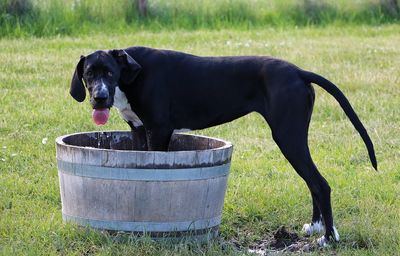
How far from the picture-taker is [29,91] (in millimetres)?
10531

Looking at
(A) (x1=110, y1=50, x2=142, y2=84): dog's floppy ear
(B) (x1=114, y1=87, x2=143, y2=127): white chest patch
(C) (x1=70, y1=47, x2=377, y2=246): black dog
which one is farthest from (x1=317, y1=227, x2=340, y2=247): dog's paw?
(A) (x1=110, y1=50, x2=142, y2=84): dog's floppy ear

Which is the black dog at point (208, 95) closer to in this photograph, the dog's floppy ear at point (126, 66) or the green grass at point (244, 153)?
the dog's floppy ear at point (126, 66)

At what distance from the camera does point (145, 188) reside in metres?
5.57

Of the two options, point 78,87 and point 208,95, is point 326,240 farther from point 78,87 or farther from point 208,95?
point 78,87

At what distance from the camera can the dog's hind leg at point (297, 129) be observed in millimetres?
5793

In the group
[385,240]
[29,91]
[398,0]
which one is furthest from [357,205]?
[398,0]

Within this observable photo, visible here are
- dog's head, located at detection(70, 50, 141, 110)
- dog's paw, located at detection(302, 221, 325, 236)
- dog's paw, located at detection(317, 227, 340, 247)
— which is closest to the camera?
dog's head, located at detection(70, 50, 141, 110)

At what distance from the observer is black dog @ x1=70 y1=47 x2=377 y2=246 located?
580 centimetres

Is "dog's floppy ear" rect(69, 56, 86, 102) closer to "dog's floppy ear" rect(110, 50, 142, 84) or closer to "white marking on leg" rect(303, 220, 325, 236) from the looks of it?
"dog's floppy ear" rect(110, 50, 142, 84)

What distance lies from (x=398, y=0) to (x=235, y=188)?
1130 centimetres

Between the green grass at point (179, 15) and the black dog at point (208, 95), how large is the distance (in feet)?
27.4

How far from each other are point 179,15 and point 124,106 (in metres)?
10.1

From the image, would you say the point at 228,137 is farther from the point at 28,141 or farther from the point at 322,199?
the point at 322,199

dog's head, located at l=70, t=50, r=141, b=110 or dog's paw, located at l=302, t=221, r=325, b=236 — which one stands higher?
dog's head, located at l=70, t=50, r=141, b=110
